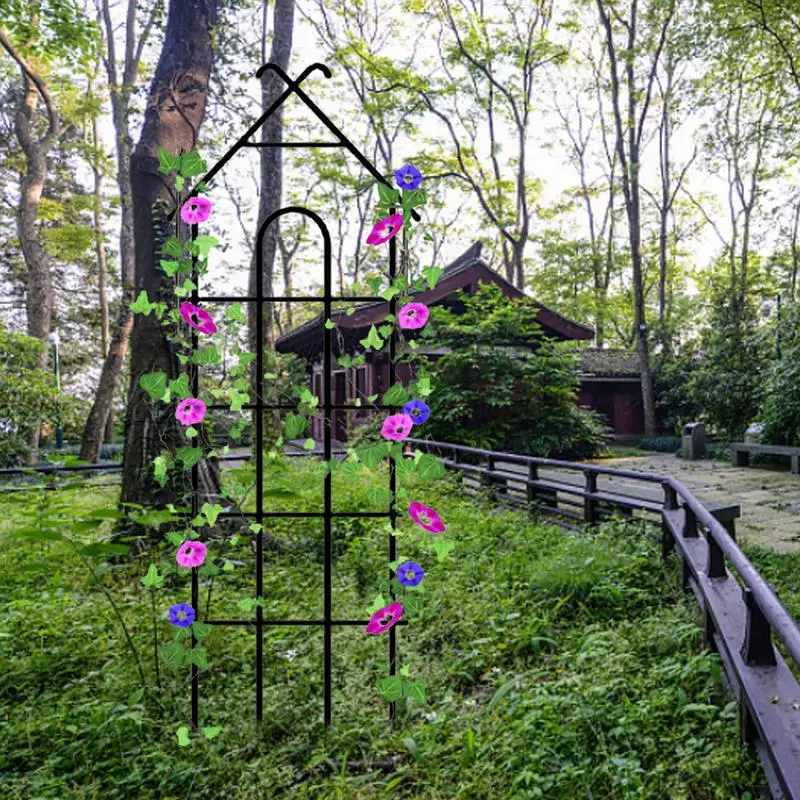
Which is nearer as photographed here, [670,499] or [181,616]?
[181,616]

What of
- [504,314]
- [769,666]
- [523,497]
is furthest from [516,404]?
[769,666]

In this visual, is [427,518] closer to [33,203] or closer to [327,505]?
[327,505]

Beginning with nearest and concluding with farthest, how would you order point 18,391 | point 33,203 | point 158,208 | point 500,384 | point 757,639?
1. point 757,639
2. point 158,208
3. point 500,384
4. point 18,391
5. point 33,203

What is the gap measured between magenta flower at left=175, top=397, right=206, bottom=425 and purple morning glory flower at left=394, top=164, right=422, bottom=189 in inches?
51.1

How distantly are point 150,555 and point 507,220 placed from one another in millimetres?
19894

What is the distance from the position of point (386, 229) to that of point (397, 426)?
0.87 metres

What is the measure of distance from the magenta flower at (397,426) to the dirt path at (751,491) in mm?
4992

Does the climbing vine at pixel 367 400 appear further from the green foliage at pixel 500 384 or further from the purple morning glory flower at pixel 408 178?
the green foliage at pixel 500 384

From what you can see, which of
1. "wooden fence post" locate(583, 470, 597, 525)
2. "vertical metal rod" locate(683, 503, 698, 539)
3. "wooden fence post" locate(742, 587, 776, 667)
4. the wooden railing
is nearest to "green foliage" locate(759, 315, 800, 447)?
"wooden fence post" locate(583, 470, 597, 525)

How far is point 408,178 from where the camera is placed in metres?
2.81

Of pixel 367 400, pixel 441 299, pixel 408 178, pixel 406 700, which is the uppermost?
pixel 441 299

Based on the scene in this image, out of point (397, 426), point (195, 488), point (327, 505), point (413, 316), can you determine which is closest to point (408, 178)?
point (413, 316)

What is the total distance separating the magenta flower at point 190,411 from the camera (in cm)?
274

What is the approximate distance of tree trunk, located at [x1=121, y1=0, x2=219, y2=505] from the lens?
560 centimetres
